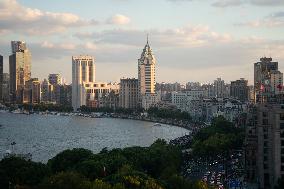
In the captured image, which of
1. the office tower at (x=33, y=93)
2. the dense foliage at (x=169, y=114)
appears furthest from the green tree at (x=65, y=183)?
the office tower at (x=33, y=93)

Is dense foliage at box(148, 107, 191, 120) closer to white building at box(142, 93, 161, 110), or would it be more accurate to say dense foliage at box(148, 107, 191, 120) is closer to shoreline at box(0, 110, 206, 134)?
shoreline at box(0, 110, 206, 134)

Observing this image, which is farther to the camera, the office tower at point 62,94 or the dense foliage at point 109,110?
the office tower at point 62,94

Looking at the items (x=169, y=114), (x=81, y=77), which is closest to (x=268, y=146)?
(x=169, y=114)

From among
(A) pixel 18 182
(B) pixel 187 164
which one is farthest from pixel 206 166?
(A) pixel 18 182

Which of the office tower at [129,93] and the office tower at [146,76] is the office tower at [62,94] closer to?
the office tower at [129,93]

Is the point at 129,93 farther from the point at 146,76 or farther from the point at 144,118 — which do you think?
the point at 144,118

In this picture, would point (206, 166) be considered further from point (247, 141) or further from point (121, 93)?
point (121, 93)
